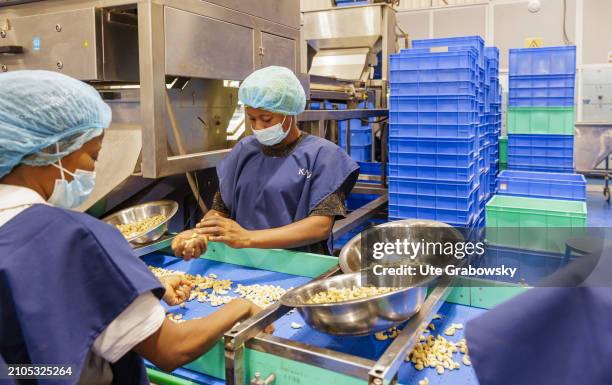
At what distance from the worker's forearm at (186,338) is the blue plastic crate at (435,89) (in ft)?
8.11

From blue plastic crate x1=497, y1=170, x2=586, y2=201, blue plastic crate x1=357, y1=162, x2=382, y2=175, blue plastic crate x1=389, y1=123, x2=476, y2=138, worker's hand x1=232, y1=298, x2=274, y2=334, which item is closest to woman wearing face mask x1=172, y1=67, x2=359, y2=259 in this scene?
worker's hand x1=232, y1=298, x2=274, y2=334

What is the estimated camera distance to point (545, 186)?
3768mm

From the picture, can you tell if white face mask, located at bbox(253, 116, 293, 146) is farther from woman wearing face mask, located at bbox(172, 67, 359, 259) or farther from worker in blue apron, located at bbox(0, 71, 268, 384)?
worker in blue apron, located at bbox(0, 71, 268, 384)

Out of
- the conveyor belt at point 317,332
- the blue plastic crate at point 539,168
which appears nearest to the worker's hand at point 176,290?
the conveyor belt at point 317,332

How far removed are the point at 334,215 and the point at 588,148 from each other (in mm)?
6243

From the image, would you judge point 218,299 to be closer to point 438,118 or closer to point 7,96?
point 7,96

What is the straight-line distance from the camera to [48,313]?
87 centimetres

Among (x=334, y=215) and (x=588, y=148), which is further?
(x=588, y=148)

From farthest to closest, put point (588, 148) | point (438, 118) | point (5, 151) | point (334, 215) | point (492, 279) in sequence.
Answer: point (588, 148) → point (438, 118) → point (334, 215) → point (492, 279) → point (5, 151)

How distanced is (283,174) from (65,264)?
136cm

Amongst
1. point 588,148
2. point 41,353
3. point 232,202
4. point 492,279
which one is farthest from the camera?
point 588,148

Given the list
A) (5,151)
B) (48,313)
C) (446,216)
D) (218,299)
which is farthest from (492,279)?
(446,216)

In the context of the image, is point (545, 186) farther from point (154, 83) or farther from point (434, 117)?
point (154, 83)

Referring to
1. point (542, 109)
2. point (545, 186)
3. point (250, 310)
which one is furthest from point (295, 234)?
point (542, 109)
